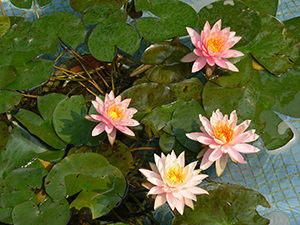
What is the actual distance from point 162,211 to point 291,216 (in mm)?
913

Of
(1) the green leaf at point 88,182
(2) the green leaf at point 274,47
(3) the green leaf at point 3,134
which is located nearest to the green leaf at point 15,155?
(3) the green leaf at point 3,134

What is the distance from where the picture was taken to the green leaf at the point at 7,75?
2074 mm

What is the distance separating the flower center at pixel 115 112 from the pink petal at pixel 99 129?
119 mm

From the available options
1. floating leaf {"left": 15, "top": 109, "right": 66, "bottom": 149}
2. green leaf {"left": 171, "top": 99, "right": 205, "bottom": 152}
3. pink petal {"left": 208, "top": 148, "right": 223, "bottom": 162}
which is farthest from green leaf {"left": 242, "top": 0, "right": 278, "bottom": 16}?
floating leaf {"left": 15, "top": 109, "right": 66, "bottom": 149}

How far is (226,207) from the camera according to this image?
1.68m

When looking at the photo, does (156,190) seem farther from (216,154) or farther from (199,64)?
(199,64)

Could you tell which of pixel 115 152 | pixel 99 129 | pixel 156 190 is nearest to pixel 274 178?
pixel 156 190

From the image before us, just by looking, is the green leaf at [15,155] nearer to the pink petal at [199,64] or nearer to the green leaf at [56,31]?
the green leaf at [56,31]

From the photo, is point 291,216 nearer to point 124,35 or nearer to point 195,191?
point 195,191

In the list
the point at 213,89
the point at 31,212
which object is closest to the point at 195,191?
the point at 213,89

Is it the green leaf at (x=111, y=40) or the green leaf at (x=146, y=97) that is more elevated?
the green leaf at (x=111, y=40)

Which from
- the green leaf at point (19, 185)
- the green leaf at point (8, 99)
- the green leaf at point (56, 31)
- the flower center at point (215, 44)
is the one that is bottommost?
the green leaf at point (19, 185)

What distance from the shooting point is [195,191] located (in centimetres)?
159

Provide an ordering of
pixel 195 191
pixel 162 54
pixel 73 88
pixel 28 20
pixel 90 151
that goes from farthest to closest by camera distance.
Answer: pixel 28 20 < pixel 73 88 < pixel 162 54 < pixel 90 151 < pixel 195 191
